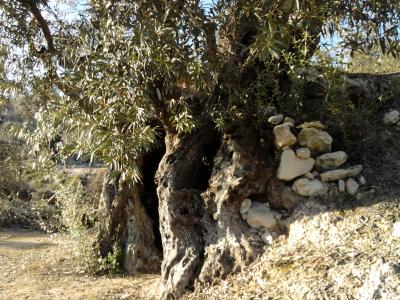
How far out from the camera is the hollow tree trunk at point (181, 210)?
4770 millimetres

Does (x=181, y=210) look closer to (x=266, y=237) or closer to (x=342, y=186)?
(x=266, y=237)

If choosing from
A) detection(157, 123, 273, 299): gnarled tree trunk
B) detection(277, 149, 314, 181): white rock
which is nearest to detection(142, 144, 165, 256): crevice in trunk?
detection(157, 123, 273, 299): gnarled tree trunk

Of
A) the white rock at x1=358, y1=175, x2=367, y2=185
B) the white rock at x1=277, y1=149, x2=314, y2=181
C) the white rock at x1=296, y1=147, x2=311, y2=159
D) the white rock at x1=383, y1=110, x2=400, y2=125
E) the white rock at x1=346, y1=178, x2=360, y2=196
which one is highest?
the white rock at x1=383, y1=110, x2=400, y2=125

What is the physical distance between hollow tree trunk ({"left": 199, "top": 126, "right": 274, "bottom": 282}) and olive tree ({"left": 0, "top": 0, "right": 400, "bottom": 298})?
0.4 inches

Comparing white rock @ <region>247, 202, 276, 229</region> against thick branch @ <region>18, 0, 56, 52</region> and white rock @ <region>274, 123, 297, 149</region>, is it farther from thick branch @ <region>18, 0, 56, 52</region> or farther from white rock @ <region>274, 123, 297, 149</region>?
thick branch @ <region>18, 0, 56, 52</region>

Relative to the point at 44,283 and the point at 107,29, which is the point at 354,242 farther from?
the point at 44,283

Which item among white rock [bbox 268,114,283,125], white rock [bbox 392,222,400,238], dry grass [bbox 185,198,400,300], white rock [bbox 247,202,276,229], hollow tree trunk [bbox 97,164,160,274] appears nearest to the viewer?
dry grass [bbox 185,198,400,300]

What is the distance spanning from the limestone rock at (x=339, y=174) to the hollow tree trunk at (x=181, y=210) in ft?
4.33

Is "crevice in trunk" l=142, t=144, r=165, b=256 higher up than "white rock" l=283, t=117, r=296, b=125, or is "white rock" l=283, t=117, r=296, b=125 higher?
"white rock" l=283, t=117, r=296, b=125

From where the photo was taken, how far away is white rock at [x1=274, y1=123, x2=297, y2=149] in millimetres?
4891

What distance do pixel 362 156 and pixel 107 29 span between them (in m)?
2.91

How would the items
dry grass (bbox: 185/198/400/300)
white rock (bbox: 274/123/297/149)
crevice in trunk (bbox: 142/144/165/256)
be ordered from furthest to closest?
1. crevice in trunk (bbox: 142/144/165/256)
2. white rock (bbox: 274/123/297/149)
3. dry grass (bbox: 185/198/400/300)

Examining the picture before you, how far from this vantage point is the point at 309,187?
4.73 metres

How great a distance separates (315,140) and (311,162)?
0.82 feet
